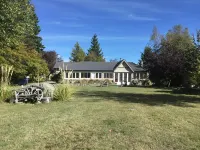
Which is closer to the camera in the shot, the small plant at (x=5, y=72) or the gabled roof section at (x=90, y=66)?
the small plant at (x=5, y=72)

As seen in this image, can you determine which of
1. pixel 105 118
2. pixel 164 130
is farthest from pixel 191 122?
pixel 105 118

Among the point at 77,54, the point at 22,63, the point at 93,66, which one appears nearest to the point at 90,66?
the point at 93,66

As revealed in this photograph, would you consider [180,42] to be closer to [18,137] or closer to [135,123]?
[135,123]

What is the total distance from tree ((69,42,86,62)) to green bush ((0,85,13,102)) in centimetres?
6409

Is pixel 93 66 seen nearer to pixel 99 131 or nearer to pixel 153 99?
pixel 153 99

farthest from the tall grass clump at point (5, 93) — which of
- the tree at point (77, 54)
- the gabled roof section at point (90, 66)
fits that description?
the tree at point (77, 54)

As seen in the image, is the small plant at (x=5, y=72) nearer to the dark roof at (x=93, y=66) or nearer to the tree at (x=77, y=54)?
the dark roof at (x=93, y=66)

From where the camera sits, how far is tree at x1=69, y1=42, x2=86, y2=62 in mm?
76938

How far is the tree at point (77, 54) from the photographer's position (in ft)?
252

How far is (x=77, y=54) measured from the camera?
77.2 meters

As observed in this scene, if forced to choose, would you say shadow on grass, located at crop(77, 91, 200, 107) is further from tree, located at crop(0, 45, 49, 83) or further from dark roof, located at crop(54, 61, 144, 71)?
dark roof, located at crop(54, 61, 144, 71)

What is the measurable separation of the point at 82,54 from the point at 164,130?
71.9 metres

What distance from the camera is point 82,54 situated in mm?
77688

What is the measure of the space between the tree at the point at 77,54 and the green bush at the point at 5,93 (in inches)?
2523
